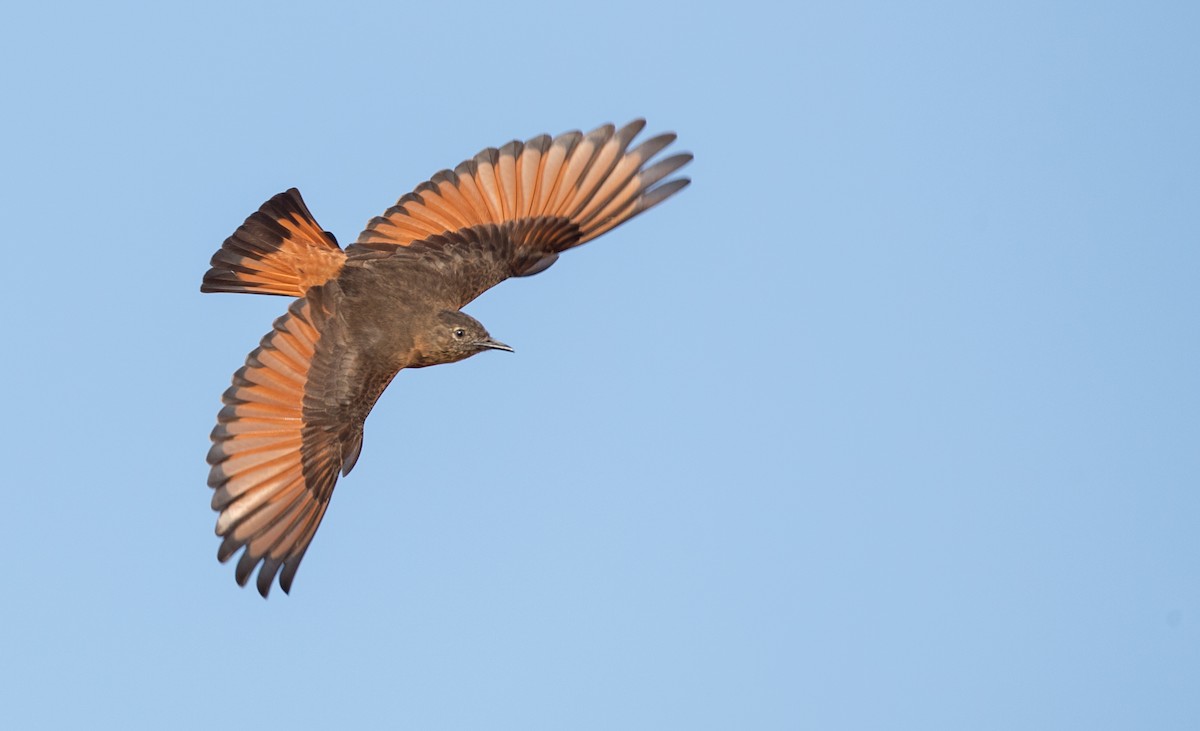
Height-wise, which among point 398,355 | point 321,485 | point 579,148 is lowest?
point 321,485

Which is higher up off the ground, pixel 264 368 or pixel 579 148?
pixel 579 148

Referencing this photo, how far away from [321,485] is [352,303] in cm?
172

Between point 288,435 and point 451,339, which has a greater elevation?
point 451,339

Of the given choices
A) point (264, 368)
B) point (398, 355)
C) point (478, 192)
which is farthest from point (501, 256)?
point (264, 368)

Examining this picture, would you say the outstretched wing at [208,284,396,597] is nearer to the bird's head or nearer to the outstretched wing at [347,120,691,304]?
the bird's head

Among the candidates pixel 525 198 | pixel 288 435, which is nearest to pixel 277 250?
pixel 288 435

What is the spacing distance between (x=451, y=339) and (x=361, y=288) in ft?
3.19

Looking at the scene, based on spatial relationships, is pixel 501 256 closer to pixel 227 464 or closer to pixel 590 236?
pixel 590 236

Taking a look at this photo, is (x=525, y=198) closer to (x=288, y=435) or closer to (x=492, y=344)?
(x=492, y=344)

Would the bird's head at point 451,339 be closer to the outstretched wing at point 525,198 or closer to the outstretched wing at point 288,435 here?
the outstretched wing at point 288,435

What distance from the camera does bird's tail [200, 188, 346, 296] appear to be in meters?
15.3

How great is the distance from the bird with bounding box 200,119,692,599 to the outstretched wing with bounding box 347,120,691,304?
0.05ft

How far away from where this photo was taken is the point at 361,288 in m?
15.6

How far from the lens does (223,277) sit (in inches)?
606
